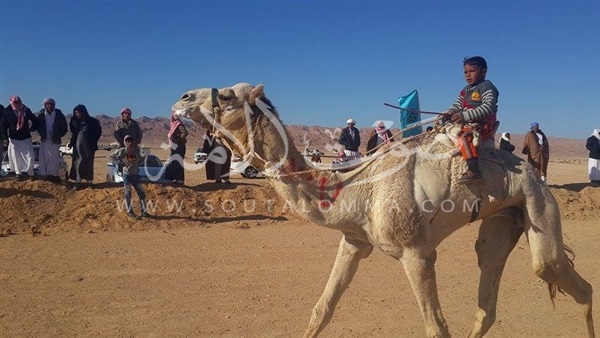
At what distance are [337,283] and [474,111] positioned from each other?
2.04 m

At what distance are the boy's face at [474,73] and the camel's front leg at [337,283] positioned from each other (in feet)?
6.48

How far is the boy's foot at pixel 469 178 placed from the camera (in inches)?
170

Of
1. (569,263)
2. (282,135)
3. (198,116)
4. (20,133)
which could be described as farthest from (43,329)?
(20,133)

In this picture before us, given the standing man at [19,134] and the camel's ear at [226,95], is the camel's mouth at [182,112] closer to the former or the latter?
the camel's ear at [226,95]

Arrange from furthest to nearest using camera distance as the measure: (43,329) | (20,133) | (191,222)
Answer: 1. (20,133)
2. (191,222)
3. (43,329)

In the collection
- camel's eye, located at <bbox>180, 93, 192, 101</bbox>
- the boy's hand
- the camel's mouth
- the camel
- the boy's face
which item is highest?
the boy's face

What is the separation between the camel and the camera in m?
4.15

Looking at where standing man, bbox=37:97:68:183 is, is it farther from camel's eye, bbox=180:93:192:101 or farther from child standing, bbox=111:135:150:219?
camel's eye, bbox=180:93:192:101

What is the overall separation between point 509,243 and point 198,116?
3.42 metres

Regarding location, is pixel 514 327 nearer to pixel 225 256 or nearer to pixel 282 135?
pixel 282 135

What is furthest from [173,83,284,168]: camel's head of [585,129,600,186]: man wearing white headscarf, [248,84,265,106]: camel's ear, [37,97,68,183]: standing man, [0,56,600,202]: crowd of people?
[585,129,600,186]: man wearing white headscarf

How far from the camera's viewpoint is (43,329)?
5.42m

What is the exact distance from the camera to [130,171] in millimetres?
Answer: 11359

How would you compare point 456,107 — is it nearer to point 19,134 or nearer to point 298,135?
point 19,134
